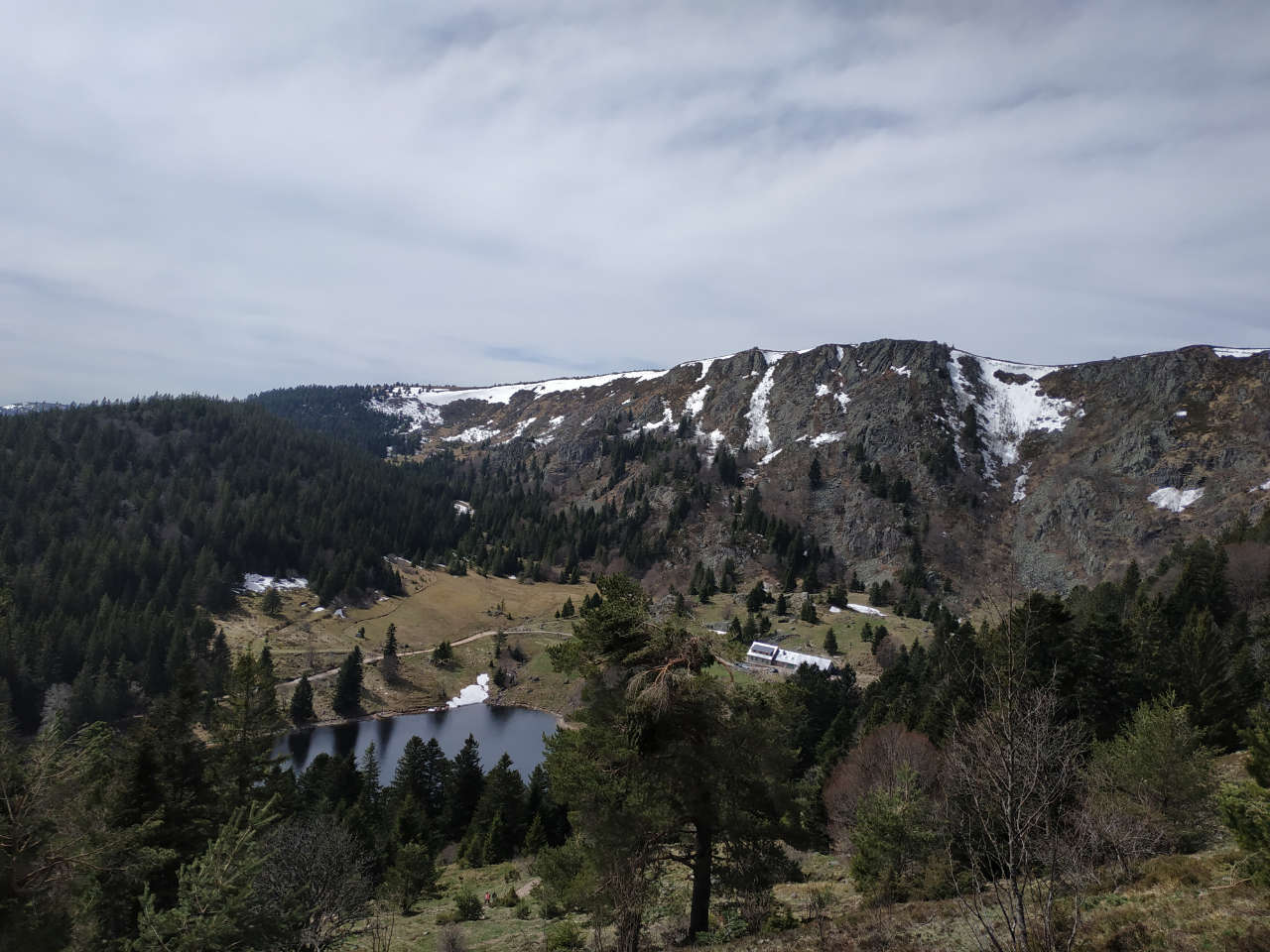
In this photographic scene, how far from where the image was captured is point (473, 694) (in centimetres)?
9012

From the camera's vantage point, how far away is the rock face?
121 metres

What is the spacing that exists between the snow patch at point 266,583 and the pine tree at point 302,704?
4534 centimetres

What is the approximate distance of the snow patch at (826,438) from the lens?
535 feet

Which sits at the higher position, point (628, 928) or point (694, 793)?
point (694, 793)

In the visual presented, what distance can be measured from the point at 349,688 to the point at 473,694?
1644 centimetres

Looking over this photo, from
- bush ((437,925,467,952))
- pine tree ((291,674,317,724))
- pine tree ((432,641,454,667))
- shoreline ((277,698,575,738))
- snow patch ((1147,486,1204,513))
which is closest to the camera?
bush ((437,925,467,952))

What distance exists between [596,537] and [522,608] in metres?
39.2

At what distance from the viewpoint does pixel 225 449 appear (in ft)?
540

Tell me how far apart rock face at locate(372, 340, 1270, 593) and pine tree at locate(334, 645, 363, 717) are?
7460cm

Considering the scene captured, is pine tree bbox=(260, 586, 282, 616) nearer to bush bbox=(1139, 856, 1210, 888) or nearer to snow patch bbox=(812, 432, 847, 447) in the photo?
bush bbox=(1139, 856, 1210, 888)

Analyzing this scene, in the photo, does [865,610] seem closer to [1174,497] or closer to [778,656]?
[778,656]

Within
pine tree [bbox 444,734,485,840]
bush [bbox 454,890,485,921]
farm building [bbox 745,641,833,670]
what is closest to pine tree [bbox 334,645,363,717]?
pine tree [bbox 444,734,485,840]

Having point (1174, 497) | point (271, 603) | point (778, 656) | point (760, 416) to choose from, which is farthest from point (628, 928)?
point (760, 416)

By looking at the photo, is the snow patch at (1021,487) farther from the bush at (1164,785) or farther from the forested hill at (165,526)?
the bush at (1164,785)
